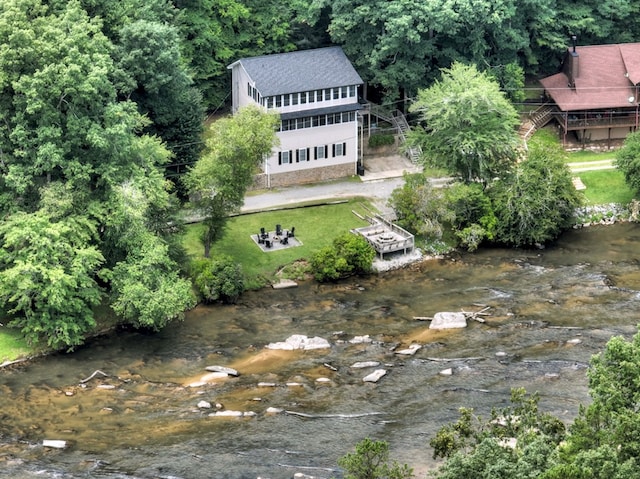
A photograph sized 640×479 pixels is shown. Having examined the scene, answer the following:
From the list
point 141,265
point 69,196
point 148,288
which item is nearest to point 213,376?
point 148,288

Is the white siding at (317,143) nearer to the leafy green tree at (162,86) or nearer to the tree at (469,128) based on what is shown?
the leafy green tree at (162,86)

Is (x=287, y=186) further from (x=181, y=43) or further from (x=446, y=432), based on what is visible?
(x=446, y=432)

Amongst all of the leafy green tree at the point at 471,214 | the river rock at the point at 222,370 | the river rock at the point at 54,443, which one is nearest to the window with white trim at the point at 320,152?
the leafy green tree at the point at 471,214

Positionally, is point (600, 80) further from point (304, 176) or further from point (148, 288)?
point (148, 288)

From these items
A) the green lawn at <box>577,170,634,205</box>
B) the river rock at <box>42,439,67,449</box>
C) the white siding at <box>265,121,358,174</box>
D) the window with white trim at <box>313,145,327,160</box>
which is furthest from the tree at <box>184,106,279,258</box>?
the green lawn at <box>577,170,634,205</box>

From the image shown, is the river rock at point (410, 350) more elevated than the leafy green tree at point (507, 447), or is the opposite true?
the leafy green tree at point (507, 447)

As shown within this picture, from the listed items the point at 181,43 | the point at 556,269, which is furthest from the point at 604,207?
the point at 181,43

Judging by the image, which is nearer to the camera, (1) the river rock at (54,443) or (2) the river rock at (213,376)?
(1) the river rock at (54,443)

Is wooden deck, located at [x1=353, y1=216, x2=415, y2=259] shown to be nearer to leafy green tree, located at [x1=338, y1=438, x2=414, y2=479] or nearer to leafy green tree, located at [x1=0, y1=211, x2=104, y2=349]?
leafy green tree, located at [x1=0, y1=211, x2=104, y2=349]
